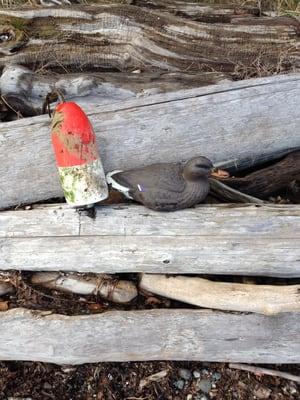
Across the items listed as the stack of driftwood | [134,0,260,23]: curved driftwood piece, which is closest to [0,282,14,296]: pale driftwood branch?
the stack of driftwood

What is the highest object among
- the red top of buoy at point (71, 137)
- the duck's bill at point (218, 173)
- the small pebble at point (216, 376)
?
the red top of buoy at point (71, 137)

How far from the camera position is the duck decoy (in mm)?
2945

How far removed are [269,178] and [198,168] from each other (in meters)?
0.66

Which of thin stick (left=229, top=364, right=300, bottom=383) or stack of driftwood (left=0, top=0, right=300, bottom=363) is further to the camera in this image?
thin stick (left=229, top=364, right=300, bottom=383)

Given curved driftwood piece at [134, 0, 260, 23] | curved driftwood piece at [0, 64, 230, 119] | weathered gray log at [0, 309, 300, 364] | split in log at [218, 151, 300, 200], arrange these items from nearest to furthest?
1. weathered gray log at [0, 309, 300, 364]
2. split in log at [218, 151, 300, 200]
3. curved driftwood piece at [0, 64, 230, 119]
4. curved driftwood piece at [134, 0, 260, 23]

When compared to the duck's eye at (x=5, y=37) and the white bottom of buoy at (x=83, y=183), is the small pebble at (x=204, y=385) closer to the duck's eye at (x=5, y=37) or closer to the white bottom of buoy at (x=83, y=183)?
the white bottom of buoy at (x=83, y=183)

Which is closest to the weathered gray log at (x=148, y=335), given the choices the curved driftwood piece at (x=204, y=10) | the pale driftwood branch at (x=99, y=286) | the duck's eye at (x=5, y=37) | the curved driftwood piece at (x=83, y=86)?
the pale driftwood branch at (x=99, y=286)

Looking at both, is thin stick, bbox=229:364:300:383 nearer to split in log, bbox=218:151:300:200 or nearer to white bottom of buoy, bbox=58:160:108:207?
split in log, bbox=218:151:300:200

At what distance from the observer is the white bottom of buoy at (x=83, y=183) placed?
113 inches

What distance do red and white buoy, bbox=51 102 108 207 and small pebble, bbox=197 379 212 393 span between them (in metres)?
1.29

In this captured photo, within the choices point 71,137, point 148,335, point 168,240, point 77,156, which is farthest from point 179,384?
point 71,137

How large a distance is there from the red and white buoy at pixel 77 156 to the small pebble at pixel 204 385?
50.9 inches

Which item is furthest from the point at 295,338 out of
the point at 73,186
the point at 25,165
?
the point at 25,165

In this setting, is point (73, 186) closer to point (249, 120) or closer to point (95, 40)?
point (249, 120)
